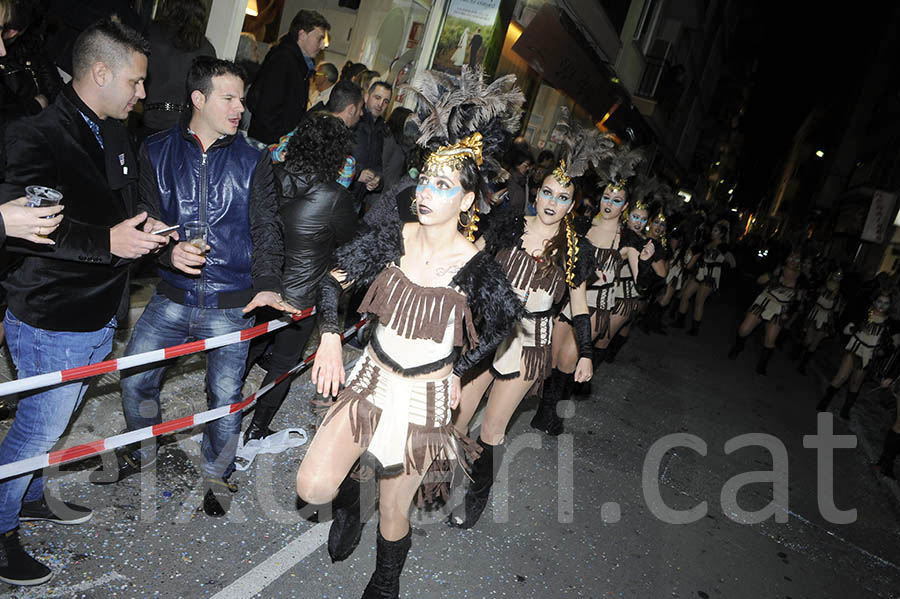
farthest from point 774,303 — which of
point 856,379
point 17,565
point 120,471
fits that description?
point 17,565

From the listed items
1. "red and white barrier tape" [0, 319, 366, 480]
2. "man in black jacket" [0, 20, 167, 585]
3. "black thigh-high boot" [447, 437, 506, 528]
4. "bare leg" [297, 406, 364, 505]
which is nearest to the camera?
"man in black jacket" [0, 20, 167, 585]

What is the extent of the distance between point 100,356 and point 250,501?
4.24 ft

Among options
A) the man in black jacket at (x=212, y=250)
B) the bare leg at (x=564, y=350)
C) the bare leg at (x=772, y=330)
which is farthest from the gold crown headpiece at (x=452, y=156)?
the bare leg at (x=772, y=330)

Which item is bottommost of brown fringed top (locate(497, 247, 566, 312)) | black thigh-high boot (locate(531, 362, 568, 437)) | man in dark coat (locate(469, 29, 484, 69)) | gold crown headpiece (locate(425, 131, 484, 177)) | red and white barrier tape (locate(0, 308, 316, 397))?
black thigh-high boot (locate(531, 362, 568, 437))

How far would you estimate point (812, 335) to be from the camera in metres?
12.7

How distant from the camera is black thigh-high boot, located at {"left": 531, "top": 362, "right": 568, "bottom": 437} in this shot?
19.2ft

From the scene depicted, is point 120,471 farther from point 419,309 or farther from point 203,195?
point 419,309

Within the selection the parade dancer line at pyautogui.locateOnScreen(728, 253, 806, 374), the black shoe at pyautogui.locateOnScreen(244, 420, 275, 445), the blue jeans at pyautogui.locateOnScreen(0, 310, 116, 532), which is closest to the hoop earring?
the blue jeans at pyautogui.locateOnScreen(0, 310, 116, 532)

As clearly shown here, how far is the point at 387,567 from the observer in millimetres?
2924

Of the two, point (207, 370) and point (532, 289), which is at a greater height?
point (532, 289)

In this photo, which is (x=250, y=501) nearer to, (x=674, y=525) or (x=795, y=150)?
(x=674, y=525)

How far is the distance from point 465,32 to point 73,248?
935 cm

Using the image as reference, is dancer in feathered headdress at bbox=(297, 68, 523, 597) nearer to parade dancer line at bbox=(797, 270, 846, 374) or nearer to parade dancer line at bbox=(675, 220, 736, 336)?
parade dancer line at bbox=(675, 220, 736, 336)

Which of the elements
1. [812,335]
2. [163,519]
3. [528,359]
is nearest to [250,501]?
[163,519]
